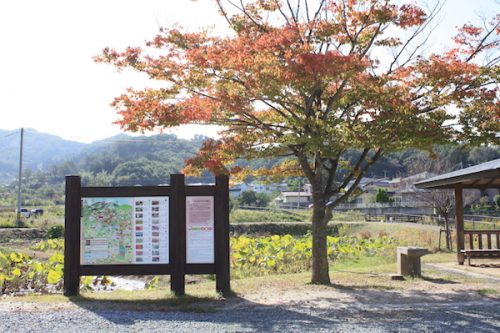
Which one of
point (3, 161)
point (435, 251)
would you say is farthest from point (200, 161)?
point (3, 161)

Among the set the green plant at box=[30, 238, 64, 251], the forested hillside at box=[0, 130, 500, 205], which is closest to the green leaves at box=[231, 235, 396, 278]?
the green plant at box=[30, 238, 64, 251]

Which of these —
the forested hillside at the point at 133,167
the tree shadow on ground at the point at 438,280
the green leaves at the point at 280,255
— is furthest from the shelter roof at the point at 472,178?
the forested hillside at the point at 133,167

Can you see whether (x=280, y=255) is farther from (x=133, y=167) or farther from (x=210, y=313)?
(x=133, y=167)

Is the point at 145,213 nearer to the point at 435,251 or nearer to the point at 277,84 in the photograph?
the point at 277,84

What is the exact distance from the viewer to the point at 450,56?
841cm

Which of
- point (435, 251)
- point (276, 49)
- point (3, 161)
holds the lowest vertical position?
point (435, 251)

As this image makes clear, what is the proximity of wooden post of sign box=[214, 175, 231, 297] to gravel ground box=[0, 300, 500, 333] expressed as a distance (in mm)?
708

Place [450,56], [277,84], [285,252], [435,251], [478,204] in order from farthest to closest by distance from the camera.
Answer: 1. [478,204]
2. [435,251]
3. [285,252]
4. [450,56]
5. [277,84]

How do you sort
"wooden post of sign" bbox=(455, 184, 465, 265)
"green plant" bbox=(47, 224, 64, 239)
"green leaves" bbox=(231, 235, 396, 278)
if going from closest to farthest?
"wooden post of sign" bbox=(455, 184, 465, 265) < "green leaves" bbox=(231, 235, 396, 278) < "green plant" bbox=(47, 224, 64, 239)

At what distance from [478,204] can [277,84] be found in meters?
40.1

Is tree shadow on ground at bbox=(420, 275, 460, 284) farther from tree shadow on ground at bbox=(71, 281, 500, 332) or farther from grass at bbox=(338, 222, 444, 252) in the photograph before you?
grass at bbox=(338, 222, 444, 252)

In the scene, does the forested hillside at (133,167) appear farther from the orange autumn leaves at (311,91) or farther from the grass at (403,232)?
the orange autumn leaves at (311,91)

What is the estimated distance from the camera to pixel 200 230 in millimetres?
7762

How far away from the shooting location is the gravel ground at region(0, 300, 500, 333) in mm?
5664
